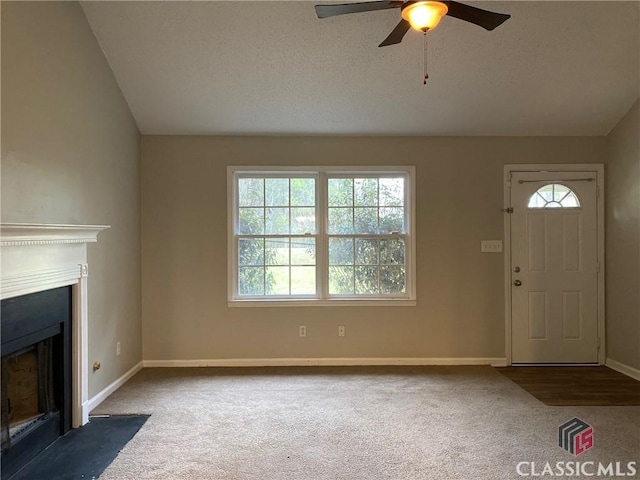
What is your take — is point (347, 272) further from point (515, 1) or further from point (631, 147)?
point (631, 147)

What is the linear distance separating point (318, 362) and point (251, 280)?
3.51ft

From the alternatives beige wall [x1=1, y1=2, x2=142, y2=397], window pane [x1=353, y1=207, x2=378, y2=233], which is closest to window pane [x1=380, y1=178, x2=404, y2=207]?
window pane [x1=353, y1=207, x2=378, y2=233]

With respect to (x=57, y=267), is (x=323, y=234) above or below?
above

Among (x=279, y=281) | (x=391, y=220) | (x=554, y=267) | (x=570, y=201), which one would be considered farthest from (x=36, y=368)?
(x=570, y=201)

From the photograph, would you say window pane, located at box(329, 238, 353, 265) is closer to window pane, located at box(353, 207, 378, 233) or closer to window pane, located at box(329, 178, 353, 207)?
window pane, located at box(353, 207, 378, 233)

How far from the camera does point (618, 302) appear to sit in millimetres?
3904

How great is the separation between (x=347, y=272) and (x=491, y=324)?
1.55 m

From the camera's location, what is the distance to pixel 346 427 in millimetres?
2713

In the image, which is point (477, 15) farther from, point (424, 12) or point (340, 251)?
point (340, 251)

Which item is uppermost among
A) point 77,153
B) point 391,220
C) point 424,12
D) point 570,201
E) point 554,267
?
point 424,12

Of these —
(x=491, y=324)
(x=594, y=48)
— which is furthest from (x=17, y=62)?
(x=491, y=324)

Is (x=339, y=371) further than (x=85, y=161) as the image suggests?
Yes

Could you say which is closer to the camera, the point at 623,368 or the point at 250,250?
the point at 623,368

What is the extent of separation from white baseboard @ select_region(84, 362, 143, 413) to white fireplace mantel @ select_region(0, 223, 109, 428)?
0.19 meters
